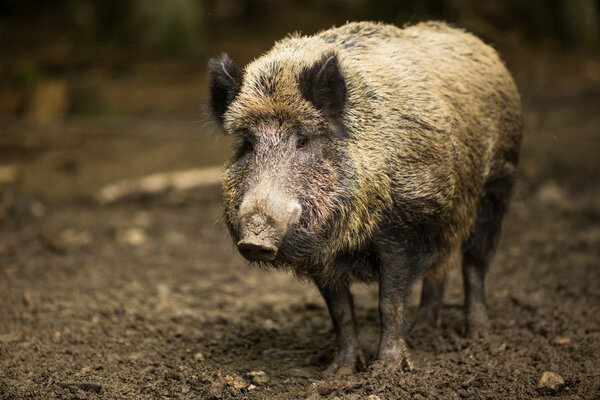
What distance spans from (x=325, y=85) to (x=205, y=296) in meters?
3.02

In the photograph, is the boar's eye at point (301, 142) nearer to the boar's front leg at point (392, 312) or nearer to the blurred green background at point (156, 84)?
the boar's front leg at point (392, 312)

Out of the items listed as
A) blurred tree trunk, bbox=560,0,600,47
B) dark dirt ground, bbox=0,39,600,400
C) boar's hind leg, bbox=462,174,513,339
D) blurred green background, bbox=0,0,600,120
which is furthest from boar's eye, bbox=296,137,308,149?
blurred tree trunk, bbox=560,0,600,47

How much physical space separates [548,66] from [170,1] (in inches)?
304

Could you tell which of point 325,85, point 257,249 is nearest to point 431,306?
point 325,85

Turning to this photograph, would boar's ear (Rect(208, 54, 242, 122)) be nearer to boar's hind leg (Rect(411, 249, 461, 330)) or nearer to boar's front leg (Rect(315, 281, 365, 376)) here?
boar's front leg (Rect(315, 281, 365, 376))

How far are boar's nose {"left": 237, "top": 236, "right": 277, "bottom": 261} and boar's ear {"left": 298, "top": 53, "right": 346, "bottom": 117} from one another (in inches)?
40.3

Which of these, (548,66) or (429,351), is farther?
(548,66)

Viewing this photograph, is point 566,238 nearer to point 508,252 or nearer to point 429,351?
point 508,252

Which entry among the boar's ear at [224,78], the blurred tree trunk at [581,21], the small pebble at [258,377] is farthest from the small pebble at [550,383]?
the blurred tree trunk at [581,21]

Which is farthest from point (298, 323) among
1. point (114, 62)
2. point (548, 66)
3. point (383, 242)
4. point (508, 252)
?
point (548, 66)

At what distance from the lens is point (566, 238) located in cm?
749

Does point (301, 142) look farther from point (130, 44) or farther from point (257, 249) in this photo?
point (130, 44)

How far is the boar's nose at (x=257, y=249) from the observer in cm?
357

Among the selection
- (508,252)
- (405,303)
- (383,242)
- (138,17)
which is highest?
(138,17)
